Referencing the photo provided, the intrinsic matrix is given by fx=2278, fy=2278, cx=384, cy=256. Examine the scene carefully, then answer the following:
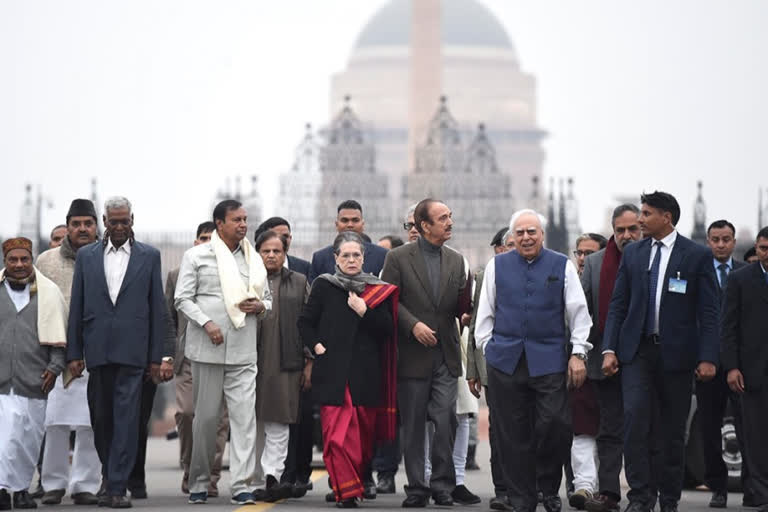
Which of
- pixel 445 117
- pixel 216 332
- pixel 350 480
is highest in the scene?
pixel 445 117

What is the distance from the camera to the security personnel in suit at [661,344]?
13.5 metres

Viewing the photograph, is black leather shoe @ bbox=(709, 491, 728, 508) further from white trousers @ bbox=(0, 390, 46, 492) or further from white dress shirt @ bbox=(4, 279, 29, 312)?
white dress shirt @ bbox=(4, 279, 29, 312)

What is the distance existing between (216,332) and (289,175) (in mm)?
47372

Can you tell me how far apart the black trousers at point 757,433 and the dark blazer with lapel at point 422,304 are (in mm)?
1872

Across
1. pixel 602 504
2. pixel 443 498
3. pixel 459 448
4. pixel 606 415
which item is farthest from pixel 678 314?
pixel 459 448

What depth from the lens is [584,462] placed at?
1466cm

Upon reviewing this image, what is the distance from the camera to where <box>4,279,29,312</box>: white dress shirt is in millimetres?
14500

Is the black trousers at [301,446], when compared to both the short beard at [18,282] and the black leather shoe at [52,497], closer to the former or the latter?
the black leather shoe at [52,497]

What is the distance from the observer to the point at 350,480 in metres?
14.0

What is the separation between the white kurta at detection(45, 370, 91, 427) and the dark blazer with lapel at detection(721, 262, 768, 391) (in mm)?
4158

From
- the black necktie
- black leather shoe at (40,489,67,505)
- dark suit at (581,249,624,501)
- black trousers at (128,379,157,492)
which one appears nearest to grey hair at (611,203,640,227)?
dark suit at (581,249,624,501)

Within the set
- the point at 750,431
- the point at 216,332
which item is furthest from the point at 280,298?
the point at 750,431

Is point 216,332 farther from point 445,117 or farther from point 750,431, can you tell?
point 445,117

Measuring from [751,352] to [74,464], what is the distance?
14.5 ft
